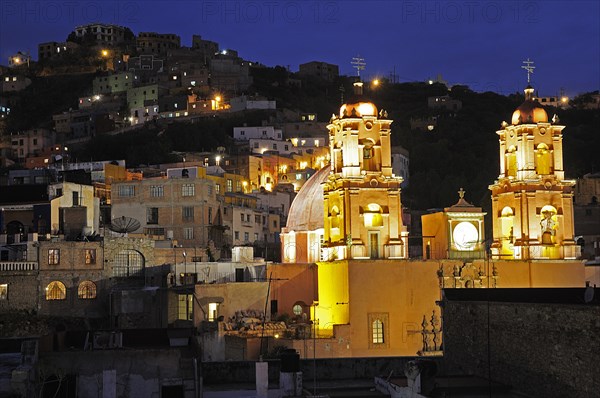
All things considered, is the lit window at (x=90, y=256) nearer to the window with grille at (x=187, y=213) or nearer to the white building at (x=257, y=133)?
the window with grille at (x=187, y=213)

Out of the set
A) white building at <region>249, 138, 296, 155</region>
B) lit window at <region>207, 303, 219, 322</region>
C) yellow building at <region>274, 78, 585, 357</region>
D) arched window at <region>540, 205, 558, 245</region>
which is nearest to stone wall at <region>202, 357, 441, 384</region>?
yellow building at <region>274, 78, 585, 357</region>

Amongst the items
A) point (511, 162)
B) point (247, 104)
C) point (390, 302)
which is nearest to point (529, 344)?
point (390, 302)

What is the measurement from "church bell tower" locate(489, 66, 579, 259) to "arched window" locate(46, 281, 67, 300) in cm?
2334

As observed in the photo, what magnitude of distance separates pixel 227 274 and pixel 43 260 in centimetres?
1022

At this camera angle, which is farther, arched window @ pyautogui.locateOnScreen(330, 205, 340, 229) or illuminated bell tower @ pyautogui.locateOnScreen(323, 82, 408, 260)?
arched window @ pyautogui.locateOnScreen(330, 205, 340, 229)

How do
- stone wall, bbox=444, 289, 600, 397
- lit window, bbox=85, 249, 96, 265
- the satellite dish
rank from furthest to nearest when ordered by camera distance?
the satellite dish < lit window, bbox=85, 249, 96, 265 < stone wall, bbox=444, 289, 600, 397

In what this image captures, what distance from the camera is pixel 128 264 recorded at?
56.7m

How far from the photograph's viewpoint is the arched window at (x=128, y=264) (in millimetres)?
56250

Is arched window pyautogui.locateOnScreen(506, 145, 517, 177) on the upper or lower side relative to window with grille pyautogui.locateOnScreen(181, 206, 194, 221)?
upper

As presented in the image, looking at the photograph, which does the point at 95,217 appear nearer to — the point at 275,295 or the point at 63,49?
the point at 275,295

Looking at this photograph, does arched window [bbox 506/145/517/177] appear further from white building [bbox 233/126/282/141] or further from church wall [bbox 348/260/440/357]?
white building [bbox 233/126/282/141]

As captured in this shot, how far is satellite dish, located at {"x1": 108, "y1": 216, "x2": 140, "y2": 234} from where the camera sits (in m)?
60.8

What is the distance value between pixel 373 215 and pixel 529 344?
74.6 feet

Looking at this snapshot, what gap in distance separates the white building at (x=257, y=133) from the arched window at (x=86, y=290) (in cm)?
5763
